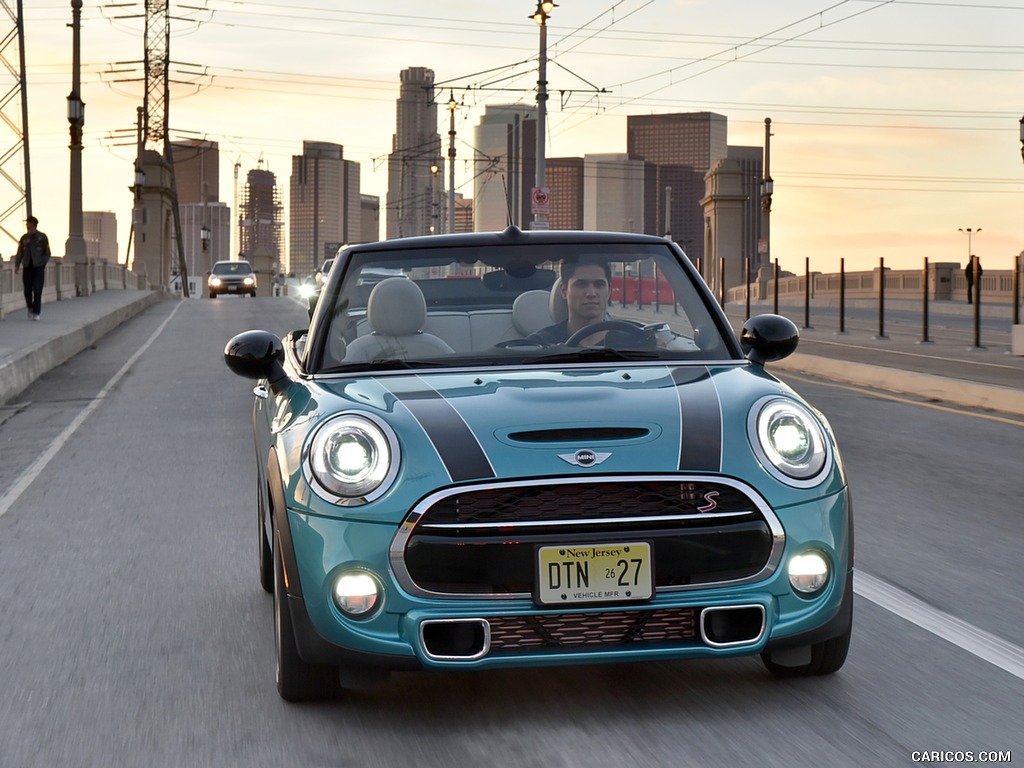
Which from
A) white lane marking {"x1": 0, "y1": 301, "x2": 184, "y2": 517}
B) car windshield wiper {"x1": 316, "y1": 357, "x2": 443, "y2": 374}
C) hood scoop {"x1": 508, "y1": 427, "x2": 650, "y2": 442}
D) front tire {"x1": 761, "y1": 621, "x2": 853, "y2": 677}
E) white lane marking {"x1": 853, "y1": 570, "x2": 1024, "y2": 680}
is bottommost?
white lane marking {"x1": 0, "y1": 301, "x2": 184, "y2": 517}

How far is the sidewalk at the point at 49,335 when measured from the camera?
16938mm

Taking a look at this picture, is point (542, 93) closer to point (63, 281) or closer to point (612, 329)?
point (63, 281)

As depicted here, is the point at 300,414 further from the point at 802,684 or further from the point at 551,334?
the point at 802,684

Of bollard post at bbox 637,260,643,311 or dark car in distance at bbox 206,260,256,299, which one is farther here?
dark car in distance at bbox 206,260,256,299

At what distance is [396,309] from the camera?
5.25 m

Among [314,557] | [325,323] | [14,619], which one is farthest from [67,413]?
[314,557]

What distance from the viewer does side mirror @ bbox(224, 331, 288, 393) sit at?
201 inches

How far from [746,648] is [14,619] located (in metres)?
3.12

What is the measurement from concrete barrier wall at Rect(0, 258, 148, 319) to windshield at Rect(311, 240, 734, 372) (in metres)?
24.1

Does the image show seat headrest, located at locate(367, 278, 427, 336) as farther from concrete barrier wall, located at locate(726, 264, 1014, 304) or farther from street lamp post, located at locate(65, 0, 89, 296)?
concrete barrier wall, located at locate(726, 264, 1014, 304)

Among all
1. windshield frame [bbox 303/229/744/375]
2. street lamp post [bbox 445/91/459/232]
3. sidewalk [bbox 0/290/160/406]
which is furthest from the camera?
street lamp post [bbox 445/91/459/232]

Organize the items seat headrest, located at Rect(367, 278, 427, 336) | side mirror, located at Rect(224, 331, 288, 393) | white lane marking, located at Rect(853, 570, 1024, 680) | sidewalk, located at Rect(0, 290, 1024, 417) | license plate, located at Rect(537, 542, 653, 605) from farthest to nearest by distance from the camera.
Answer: sidewalk, located at Rect(0, 290, 1024, 417) → seat headrest, located at Rect(367, 278, 427, 336) → side mirror, located at Rect(224, 331, 288, 393) → white lane marking, located at Rect(853, 570, 1024, 680) → license plate, located at Rect(537, 542, 653, 605)

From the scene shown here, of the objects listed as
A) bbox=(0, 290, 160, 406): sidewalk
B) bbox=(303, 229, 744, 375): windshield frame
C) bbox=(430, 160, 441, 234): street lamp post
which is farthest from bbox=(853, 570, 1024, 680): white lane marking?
bbox=(430, 160, 441, 234): street lamp post

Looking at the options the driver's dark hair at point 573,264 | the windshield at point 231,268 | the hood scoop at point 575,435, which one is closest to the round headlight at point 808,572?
the hood scoop at point 575,435
